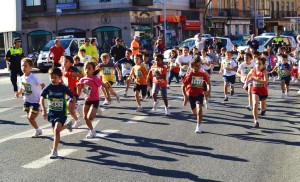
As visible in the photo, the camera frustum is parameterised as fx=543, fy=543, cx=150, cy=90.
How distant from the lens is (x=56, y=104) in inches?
355

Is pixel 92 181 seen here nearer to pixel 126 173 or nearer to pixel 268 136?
pixel 126 173

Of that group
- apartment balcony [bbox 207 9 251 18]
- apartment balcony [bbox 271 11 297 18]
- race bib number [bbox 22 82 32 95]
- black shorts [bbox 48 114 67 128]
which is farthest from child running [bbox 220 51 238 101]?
apartment balcony [bbox 271 11 297 18]

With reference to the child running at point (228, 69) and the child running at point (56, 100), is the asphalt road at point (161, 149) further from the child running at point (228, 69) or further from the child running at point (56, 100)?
the child running at point (228, 69)

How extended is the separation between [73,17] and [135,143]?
39.9 m

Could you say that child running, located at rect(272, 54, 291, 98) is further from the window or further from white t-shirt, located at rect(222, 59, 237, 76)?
the window

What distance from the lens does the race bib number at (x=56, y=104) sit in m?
8.99

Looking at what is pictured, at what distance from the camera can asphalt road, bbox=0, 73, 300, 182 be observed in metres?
7.61

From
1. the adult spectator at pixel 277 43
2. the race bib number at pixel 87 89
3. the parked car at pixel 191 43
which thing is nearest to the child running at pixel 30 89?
the race bib number at pixel 87 89

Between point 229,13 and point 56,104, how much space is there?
193 ft

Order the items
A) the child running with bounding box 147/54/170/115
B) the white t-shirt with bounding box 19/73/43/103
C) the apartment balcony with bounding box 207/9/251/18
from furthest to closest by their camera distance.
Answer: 1. the apartment balcony with bounding box 207/9/251/18
2. the child running with bounding box 147/54/170/115
3. the white t-shirt with bounding box 19/73/43/103

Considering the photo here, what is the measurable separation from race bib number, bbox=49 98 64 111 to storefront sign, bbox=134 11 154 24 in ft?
125

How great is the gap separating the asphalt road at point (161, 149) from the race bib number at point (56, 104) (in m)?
0.75

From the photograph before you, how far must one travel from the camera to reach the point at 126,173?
25.1ft

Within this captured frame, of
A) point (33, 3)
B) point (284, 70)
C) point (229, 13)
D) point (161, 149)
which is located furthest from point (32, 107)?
point (229, 13)
